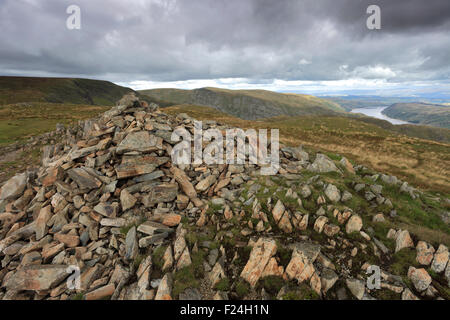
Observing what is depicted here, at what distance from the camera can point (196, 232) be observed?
29.9 feet

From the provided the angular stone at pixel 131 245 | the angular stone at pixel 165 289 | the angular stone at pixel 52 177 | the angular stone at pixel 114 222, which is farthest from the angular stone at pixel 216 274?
the angular stone at pixel 52 177

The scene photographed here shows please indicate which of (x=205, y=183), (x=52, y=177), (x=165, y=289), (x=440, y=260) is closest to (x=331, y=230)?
(x=440, y=260)

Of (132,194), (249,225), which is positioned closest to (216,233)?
(249,225)

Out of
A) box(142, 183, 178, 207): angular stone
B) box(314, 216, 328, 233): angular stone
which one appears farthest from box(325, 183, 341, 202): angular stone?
box(142, 183, 178, 207): angular stone

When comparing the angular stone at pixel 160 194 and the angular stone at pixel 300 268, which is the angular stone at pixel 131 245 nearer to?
the angular stone at pixel 160 194

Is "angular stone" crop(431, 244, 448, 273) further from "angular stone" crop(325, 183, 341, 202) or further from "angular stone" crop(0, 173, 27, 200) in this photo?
"angular stone" crop(0, 173, 27, 200)

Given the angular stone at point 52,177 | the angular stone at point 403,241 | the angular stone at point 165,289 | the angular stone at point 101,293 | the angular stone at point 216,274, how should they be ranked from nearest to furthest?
the angular stone at point 165,289, the angular stone at point 101,293, the angular stone at point 216,274, the angular stone at point 403,241, the angular stone at point 52,177

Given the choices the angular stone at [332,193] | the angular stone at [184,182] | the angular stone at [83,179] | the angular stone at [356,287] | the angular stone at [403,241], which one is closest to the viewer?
the angular stone at [356,287]

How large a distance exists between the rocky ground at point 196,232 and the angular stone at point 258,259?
39mm

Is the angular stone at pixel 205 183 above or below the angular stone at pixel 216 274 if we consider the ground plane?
above

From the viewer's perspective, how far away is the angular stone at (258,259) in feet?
23.6

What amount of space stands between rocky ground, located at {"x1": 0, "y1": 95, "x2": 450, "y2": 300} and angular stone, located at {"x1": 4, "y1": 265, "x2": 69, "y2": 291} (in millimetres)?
38

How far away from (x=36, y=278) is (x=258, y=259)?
886 centimetres

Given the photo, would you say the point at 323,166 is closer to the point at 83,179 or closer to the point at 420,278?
the point at 420,278
